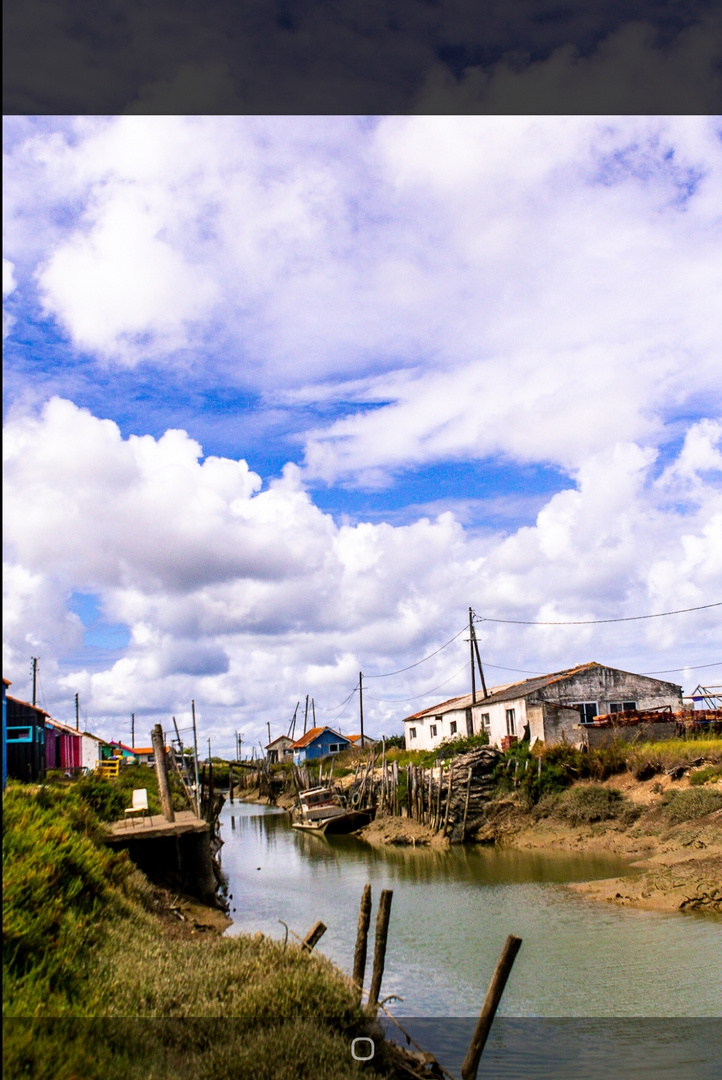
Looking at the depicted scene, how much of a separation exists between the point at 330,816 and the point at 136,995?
34690 millimetres

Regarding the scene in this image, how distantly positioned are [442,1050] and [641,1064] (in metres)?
2.57

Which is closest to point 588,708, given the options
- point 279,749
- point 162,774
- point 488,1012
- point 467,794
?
point 467,794

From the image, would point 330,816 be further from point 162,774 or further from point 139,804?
point 162,774

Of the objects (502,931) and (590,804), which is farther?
(590,804)

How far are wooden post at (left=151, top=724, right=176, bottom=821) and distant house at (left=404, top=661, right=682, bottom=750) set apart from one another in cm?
2208

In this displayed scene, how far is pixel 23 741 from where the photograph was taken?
3112cm

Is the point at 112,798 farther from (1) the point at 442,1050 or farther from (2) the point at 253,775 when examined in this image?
(2) the point at 253,775

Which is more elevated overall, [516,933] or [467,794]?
[467,794]

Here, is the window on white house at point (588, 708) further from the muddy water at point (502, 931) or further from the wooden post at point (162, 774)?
the wooden post at point (162, 774)

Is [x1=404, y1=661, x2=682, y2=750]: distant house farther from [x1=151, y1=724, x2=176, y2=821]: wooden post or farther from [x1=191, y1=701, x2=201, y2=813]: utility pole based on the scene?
[x1=151, y1=724, x2=176, y2=821]: wooden post

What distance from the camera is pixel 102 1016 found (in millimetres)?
8109

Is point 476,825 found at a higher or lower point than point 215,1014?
lower

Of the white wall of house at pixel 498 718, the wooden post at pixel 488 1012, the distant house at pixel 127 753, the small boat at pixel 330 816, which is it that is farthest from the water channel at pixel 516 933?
the distant house at pixel 127 753

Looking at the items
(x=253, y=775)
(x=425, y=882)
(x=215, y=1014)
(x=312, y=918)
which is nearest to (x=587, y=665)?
(x=425, y=882)
